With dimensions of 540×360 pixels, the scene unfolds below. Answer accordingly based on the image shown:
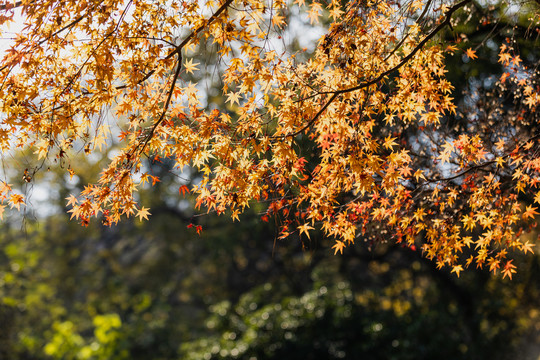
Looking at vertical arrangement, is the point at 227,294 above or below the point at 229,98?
above

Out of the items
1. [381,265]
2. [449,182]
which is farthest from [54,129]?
[381,265]

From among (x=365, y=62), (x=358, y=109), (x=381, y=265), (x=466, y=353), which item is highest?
(x=381, y=265)

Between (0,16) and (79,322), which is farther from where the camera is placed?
(79,322)

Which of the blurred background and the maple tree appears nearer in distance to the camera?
the maple tree

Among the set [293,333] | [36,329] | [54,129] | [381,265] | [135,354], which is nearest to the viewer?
[54,129]

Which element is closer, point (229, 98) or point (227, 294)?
point (229, 98)

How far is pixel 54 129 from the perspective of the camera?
288 cm

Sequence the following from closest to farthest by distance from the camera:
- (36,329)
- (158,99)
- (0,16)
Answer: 1. (0,16)
2. (158,99)
3. (36,329)

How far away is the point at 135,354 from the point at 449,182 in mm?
7858

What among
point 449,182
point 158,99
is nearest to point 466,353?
point 449,182

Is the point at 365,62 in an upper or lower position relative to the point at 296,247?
lower

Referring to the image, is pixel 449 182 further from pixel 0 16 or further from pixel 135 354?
pixel 135 354

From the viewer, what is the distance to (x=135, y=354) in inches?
378

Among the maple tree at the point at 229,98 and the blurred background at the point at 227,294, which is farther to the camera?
the blurred background at the point at 227,294
